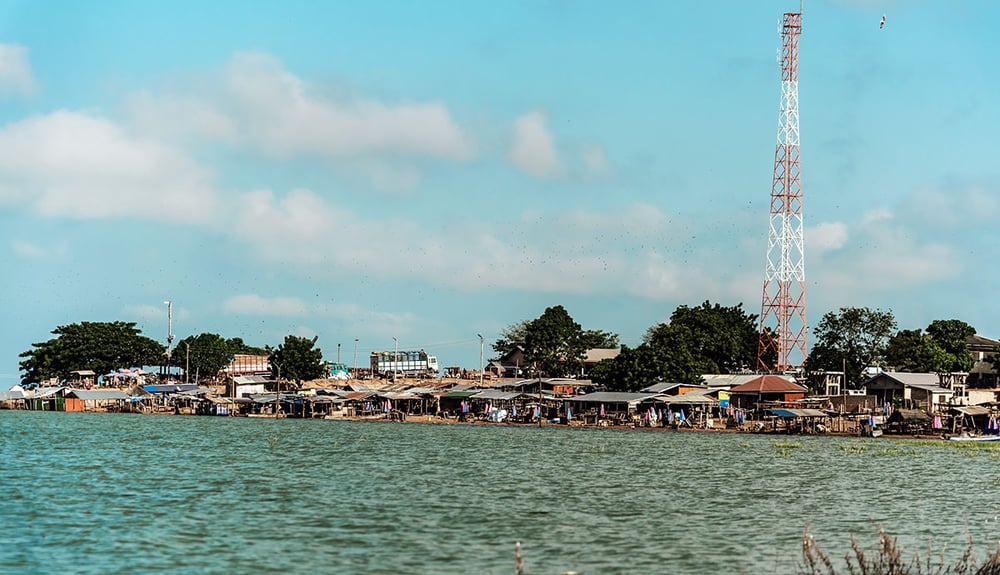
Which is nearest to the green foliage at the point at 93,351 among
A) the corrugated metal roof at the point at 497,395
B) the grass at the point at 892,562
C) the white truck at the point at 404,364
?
the white truck at the point at 404,364

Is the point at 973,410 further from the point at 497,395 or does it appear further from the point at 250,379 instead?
the point at 250,379

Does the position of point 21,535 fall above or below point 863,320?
below

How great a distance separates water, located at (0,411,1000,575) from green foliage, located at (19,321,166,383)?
72776 mm

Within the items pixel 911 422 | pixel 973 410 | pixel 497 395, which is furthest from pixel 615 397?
pixel 973 410

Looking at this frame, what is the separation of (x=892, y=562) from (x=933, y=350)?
108 metres

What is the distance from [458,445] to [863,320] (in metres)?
67.7

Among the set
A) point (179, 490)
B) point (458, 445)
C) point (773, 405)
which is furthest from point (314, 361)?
point (179, 490)

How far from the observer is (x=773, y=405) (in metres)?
89.8

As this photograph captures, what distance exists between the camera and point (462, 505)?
1289 inches

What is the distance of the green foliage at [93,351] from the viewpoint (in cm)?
13200

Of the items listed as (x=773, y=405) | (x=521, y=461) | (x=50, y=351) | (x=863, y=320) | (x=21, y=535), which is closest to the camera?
(x=21, y=535)

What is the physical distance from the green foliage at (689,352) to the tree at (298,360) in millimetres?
43521

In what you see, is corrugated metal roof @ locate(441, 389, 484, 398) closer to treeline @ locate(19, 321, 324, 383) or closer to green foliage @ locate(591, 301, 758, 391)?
green foliage @ locate(591, 301, 758, 391)

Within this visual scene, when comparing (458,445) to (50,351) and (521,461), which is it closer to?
(521,461)
